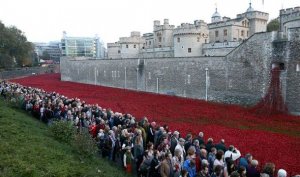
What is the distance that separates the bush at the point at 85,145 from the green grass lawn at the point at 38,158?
0.73ft

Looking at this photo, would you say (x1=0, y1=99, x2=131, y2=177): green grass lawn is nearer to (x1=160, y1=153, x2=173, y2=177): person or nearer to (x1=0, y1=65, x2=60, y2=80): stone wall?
(x1=160, y1=153, x2=173, y2=177): person

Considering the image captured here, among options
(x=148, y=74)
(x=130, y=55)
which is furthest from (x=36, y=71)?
(x=148, y=74)

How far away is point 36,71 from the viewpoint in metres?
73.6

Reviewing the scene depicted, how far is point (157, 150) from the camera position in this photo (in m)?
10.0

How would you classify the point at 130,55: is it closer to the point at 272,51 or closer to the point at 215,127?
the point at 272,51

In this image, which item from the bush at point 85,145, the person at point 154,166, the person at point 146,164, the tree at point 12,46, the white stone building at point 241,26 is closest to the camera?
the person at point 154,166

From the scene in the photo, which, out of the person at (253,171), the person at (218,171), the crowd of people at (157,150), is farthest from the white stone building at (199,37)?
the person at (218,171)

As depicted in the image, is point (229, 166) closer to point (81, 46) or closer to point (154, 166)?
point (154, 166)

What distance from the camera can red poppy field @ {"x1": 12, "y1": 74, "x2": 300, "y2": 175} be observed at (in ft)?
46.1

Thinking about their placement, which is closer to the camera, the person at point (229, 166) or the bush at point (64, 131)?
the person at point (229, 166)

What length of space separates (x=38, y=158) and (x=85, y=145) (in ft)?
5.60

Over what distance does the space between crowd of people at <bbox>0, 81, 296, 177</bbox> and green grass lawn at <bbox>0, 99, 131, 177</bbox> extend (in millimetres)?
842

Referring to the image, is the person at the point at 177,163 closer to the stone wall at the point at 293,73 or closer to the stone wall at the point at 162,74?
the stone wall at the point at 293,73

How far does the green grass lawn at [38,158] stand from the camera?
9828 millimetres
